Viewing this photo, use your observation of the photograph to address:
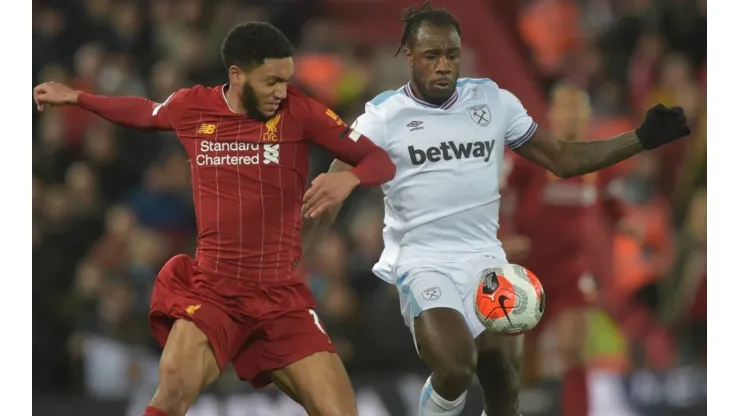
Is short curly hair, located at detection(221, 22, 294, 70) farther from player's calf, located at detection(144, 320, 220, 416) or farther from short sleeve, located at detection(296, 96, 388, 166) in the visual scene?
player's calf, located at detection(144, 320, 220, 416)

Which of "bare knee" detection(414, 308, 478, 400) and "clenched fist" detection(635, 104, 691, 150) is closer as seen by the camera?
"bare knee" detection(414, 308, 478, 400)

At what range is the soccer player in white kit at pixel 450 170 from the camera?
590 centimetres

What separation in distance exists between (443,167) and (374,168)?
69 cm

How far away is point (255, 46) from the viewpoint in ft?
17.9

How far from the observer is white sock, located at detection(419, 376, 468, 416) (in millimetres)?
5863

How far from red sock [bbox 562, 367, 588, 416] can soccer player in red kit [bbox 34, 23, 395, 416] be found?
290 centimetres

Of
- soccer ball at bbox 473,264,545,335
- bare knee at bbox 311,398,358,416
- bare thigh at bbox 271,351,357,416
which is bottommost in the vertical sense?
bare knee at bbox 311,398,358,416

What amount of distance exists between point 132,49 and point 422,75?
15.2 ft

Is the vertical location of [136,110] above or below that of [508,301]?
above

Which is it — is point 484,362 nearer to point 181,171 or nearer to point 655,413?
point 655,413

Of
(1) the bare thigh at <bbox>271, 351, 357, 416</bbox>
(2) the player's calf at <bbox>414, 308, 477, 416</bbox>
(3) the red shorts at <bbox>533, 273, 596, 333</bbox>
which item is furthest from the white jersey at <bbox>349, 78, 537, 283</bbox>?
(3) the red shorts at <bbox>533, 273, 596, 333</bbox>

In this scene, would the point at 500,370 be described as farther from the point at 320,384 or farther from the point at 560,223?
the point at 560,223

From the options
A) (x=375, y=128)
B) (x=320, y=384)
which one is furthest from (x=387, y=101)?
(x=320, y=384)

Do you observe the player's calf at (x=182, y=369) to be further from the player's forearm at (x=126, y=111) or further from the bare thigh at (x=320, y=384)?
the player's forearm at (x=126, y=111)
